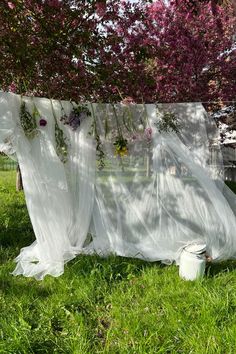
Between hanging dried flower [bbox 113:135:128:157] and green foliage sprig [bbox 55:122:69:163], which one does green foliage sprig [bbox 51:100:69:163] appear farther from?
hanging dried flower [bbox 113:135:128:157]

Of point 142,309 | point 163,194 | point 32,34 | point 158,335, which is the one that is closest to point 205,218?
point 163,194

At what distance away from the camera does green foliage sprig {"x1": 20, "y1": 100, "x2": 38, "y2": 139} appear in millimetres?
3750

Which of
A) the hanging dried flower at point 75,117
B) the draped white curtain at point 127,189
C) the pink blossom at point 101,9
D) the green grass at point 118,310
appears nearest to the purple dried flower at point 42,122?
the draped white curtain at point 127,189

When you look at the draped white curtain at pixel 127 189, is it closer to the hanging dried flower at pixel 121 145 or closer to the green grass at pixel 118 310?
the hanging dried flower at pixel 121 145

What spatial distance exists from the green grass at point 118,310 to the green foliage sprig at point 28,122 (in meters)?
1.52

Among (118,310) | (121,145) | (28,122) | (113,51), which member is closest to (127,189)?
(121,145)

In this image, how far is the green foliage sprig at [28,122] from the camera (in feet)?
12.3

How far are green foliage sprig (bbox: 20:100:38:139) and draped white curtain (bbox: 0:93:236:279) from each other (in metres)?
0.06

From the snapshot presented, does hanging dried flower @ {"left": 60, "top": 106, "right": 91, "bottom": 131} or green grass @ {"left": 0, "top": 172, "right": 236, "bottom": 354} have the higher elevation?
hanging dried flower @ {"left": 60, "top": 106, "right": 91, "bottom": 131}

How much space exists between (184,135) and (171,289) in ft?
5.85

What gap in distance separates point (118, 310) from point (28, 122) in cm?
221

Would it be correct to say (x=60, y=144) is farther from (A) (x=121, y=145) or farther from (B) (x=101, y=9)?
(B) (x=101, y=9)

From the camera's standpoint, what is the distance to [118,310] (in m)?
2.81

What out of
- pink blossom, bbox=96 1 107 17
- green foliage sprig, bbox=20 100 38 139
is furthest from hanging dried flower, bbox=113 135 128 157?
pink blossom, bbox=96 1 107 17
